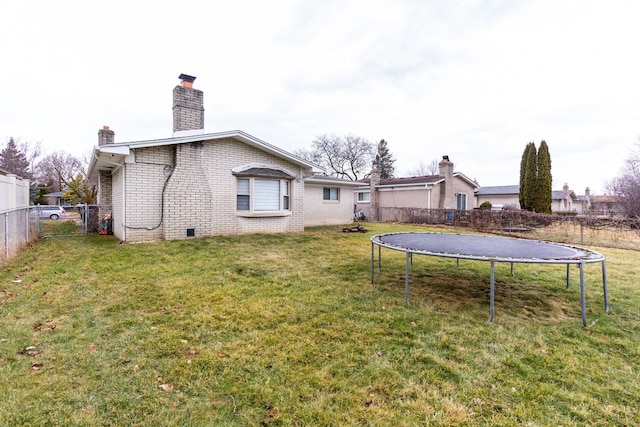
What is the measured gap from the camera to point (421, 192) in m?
20.9

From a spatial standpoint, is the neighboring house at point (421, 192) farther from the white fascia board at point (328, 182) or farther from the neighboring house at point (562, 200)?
the neighboring house at point (562, 200)

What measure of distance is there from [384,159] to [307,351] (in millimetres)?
46563

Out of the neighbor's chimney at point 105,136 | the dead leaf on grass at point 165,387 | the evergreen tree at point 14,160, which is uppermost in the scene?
the evergreen tree at point 14,160

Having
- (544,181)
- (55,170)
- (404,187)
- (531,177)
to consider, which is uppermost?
(55,170)

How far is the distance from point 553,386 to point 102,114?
2835 centimetres

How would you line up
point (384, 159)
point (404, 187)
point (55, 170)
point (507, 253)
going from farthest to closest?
point (384, 159) → point (55, 170) → point (404, 187) → point (507, 253)

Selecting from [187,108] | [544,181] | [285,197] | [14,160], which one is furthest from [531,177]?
[14,160]

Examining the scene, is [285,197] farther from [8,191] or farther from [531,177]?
[531,177]

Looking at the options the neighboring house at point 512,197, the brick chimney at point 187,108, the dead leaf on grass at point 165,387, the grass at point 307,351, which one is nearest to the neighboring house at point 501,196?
the neighboring house at point 512,197

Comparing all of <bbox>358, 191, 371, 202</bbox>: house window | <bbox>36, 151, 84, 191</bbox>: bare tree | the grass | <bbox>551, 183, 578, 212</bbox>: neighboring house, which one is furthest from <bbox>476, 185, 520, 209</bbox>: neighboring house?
<bbox>36, 151, 84, 191</bbox>: bare tree

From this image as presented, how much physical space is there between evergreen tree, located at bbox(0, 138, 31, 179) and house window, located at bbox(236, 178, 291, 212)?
128 ft

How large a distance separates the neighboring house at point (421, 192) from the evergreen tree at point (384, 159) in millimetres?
22319

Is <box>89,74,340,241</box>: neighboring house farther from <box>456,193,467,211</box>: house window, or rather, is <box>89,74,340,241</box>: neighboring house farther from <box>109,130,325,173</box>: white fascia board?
<box>456,193,467,211</box>: house window

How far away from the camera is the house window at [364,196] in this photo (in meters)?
23.9
